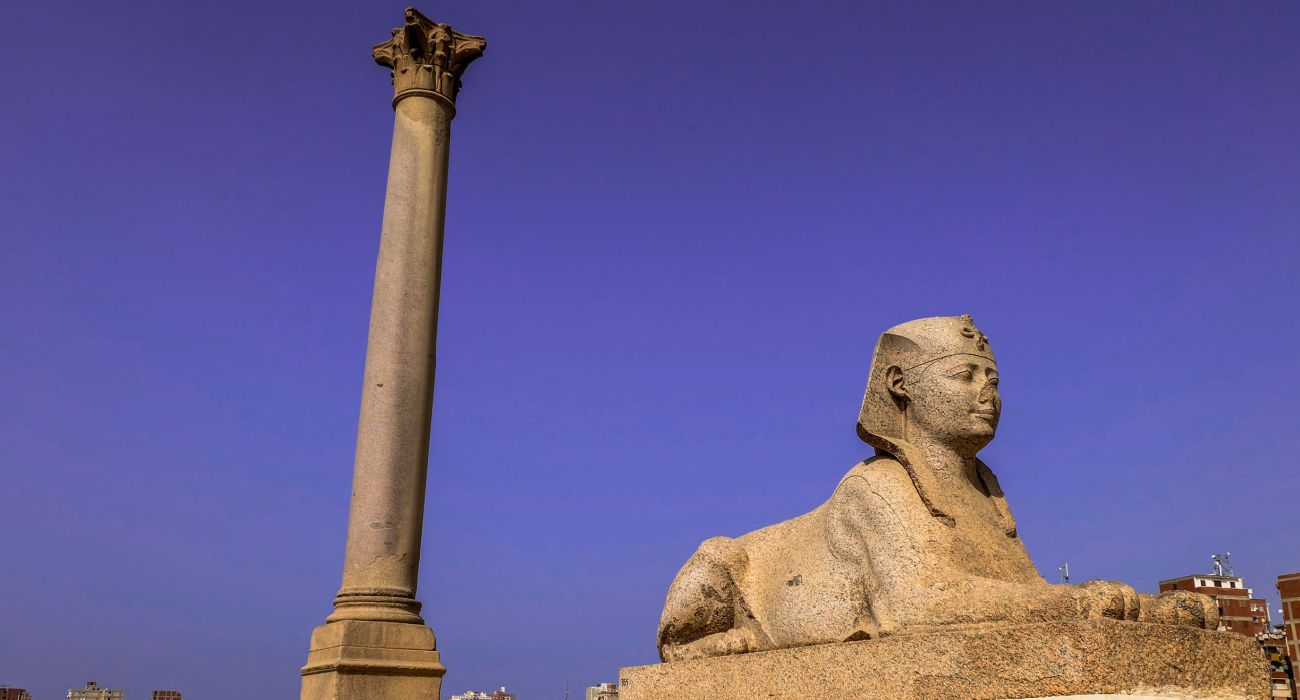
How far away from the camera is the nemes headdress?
654 centimetres

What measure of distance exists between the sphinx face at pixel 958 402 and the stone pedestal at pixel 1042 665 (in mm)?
1413

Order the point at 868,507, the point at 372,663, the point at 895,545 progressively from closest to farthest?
1. the point at 895,545
2. the point at 868,507
3. the point at 372,663

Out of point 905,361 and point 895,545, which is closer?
point 895,545

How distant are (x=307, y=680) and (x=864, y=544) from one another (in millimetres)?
5068

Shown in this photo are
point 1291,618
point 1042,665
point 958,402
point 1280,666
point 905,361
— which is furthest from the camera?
point 1291,618

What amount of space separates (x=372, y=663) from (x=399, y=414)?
2.13m

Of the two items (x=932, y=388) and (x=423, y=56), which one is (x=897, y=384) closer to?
(x=932, y=388)

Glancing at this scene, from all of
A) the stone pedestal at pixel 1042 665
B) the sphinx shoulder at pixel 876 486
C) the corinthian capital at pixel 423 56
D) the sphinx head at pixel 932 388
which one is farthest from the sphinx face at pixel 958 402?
the corinthian capital at pixel 423 56

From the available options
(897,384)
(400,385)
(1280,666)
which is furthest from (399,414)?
(1280,666)

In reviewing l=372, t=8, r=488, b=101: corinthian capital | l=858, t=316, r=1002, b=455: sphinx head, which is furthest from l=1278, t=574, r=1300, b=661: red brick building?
l=858, t=316, r=1002, b=455: sphinx head

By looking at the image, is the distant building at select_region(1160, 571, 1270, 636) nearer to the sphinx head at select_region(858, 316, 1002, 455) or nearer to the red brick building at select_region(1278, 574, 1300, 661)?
the red brick building at select_region(1278, 574, 1300, 661)

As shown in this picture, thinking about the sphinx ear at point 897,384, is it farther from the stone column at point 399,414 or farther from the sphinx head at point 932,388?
the stone column at point 399,414

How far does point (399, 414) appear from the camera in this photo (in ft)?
31.4

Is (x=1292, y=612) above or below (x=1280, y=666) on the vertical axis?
above
